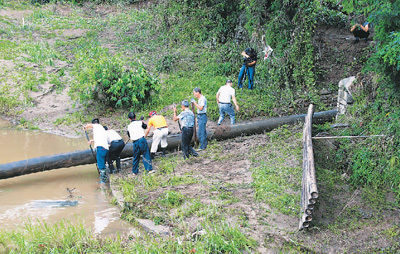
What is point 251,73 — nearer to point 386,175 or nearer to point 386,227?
point 386,175

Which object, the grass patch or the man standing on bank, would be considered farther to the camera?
the man standing on bank

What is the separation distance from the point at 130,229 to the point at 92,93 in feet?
26.3

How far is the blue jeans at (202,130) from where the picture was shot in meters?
11.1

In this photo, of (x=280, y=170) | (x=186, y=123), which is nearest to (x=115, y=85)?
(x=186, y=123)

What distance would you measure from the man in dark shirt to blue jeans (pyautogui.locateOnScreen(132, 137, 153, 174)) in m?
6.09

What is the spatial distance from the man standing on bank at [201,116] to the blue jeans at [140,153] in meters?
1.78

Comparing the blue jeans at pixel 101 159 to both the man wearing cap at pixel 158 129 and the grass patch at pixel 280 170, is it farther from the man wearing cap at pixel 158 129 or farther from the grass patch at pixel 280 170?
the grass patch at pixel 280 170

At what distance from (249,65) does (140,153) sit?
20.8 feet

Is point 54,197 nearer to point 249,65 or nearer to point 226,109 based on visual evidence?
point 226,109

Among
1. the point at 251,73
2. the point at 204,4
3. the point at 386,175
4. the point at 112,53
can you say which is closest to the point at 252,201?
the point at 386,175

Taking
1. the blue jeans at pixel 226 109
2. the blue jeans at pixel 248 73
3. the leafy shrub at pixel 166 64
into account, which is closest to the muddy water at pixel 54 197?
the blue jeans at pixel 226 109

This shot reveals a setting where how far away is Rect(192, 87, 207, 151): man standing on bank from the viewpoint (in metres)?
10.9

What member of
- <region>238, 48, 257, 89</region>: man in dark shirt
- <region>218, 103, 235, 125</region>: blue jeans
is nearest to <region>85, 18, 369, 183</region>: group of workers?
<region>218, 103, 235, 125</region>: blue jeans

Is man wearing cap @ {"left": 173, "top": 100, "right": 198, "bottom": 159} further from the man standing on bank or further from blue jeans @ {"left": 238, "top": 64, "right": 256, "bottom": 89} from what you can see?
blue jeans @ {"left": 238, "top": 64, "right": 256, "bottom": 89}
